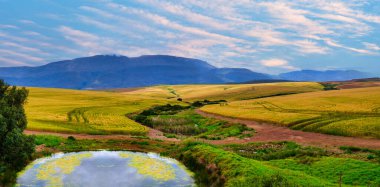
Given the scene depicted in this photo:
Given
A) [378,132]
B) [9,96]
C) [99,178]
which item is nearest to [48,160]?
[99,178]

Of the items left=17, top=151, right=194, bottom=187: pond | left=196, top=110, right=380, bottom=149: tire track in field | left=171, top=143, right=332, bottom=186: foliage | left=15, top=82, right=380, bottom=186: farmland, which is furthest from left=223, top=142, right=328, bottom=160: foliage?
left=17, top=151, right=194, bottom=187: pond

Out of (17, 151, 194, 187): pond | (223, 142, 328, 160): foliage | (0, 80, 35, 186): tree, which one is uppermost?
(0, 80, 35, 186): tree

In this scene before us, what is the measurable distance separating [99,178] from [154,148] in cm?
2141

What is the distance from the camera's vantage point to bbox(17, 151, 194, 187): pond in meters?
35.0

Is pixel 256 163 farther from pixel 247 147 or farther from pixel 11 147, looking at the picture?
pixel 11 147

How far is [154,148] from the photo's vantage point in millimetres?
57500

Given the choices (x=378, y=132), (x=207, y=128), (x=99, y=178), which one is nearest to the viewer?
(x=99, y=178)

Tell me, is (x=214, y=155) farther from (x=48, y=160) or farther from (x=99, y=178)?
(x=48, y=160)

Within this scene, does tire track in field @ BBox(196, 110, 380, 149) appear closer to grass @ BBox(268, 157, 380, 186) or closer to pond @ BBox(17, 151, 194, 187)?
grass @ BBox(268, 157, 380, 186)

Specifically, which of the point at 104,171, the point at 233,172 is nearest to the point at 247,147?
the point at 233,172

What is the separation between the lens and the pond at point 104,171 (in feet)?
115

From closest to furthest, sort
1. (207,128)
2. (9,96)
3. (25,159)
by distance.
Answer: (25,159) → (9,96) → (207,128)

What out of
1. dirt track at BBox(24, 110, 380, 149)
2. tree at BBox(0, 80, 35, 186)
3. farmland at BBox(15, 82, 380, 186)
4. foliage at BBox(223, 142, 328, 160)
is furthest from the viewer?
dirt track at BBox(24, 110, 380, 149)

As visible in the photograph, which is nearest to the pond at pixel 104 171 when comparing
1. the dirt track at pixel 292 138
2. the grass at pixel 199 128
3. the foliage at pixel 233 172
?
the foliage at pixel 233 172
